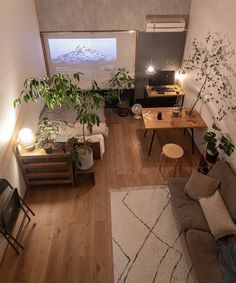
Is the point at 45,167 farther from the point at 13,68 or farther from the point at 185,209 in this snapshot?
the point at 185,209

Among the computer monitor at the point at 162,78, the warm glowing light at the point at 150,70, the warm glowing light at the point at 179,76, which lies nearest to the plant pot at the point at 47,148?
the warm glowing light at the point at 150,70

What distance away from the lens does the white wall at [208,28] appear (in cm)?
306

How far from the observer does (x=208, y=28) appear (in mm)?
3648

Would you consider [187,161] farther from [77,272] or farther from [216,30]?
[77,272]

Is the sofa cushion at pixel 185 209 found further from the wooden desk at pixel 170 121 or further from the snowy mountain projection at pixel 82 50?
the snowy mountain projection at pixel 82 50

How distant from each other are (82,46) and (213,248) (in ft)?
13.5

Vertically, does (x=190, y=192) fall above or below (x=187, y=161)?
above

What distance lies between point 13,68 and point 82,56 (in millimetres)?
1901

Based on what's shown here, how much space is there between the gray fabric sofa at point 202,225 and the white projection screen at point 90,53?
2.91 metres

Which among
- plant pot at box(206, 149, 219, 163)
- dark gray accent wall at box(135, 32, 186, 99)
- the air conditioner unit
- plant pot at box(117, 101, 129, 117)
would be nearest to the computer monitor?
dark gray accent wall at box(135, 32, 186, 99)

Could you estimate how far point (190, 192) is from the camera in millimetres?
2938

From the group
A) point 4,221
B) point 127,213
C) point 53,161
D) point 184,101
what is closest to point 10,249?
point 4,221

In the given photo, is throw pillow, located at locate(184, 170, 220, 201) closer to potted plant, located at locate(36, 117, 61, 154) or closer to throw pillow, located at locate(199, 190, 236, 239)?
throw pillow, located at locate(199, 190, 236, 239)

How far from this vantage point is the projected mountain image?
4.61 meters
